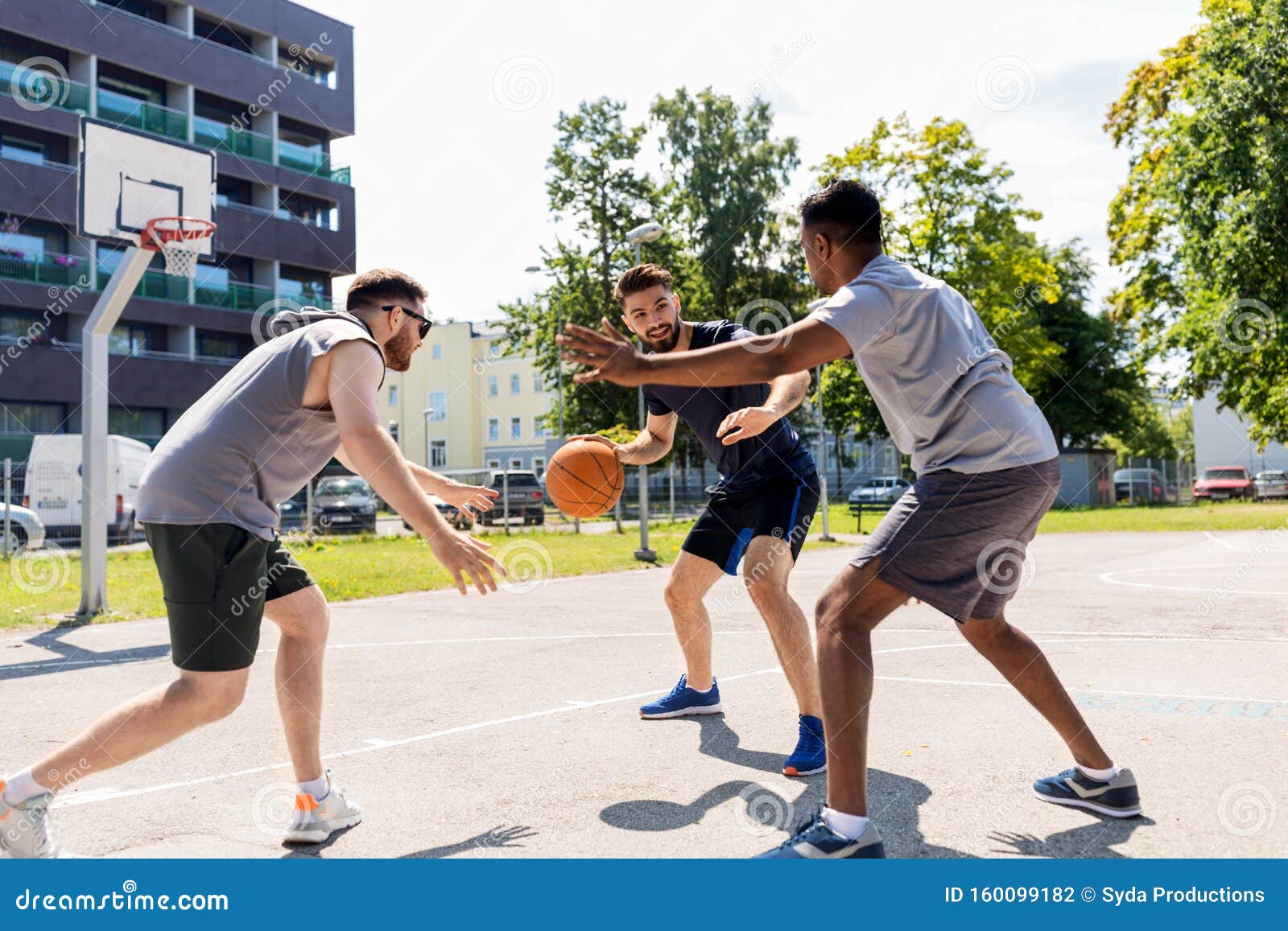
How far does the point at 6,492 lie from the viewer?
65.9ft

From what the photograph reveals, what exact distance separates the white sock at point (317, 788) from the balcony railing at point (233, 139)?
43.2 m

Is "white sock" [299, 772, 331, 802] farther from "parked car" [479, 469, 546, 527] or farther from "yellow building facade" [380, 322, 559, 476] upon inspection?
"yellow building facade" [380, 322, 559, 476]

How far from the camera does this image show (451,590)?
1396cm

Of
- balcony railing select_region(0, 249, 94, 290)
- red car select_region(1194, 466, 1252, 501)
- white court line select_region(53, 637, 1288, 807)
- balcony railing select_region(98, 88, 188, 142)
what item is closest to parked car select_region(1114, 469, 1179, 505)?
red car select_region(1194, 466, 1252, 501)

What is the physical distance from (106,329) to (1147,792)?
35.0 ft

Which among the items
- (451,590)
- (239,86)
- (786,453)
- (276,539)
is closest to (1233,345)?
(451,590)

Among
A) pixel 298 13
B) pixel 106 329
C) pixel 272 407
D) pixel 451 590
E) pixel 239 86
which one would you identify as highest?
pixel 298 13

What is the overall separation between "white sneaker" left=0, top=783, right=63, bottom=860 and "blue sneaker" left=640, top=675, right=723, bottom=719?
9.77 ft

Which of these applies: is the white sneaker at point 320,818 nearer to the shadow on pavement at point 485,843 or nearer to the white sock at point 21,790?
the shadow on pavement at point 485,843

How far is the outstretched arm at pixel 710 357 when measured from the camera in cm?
308

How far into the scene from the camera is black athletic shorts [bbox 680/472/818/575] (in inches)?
200

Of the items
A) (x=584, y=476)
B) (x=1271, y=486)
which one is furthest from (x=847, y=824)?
(x=1271, y=486)

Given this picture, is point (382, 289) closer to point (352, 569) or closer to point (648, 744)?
point (648, 744)

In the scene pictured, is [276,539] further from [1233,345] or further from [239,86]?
[239,86]
